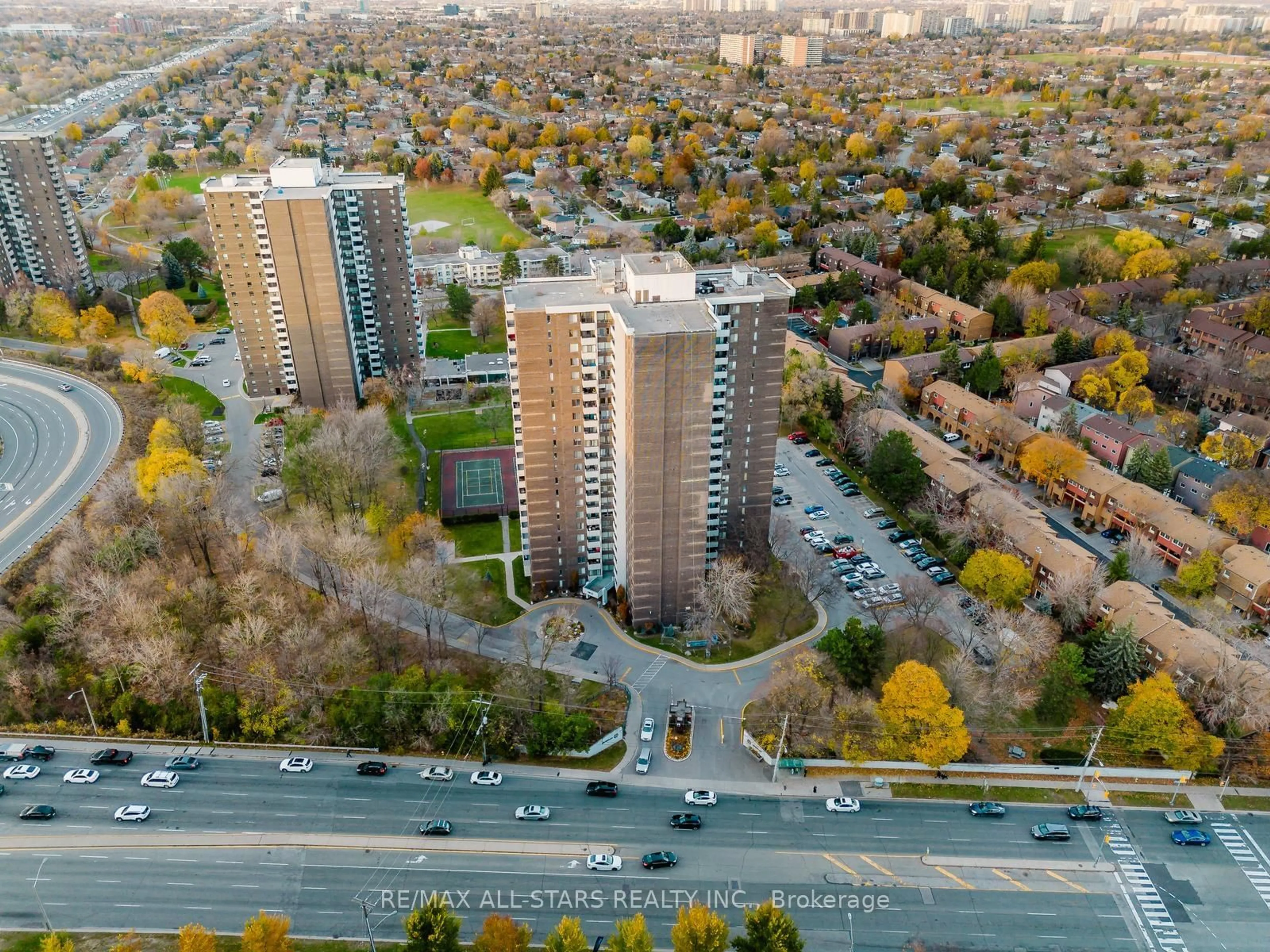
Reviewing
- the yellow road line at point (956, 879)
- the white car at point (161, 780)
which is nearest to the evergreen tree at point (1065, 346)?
the yellow road line at point (956, 879)

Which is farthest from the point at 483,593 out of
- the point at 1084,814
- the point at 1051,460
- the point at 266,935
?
the point at 1051,460

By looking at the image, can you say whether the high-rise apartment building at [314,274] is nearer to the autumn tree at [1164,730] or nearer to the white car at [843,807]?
the white car at [843,807]

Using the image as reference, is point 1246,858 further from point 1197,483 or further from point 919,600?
point 1197,483

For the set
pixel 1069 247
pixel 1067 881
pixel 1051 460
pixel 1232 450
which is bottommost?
pixel 1067 881

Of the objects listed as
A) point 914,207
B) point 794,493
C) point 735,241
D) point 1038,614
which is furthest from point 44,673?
point 914,207

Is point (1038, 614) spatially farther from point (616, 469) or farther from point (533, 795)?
point (533, 795)

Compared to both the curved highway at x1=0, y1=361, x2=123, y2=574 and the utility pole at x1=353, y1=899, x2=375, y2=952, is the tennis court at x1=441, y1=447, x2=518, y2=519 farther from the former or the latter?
the utility pole at x1=353, y1=899, x2=375, y2=952
